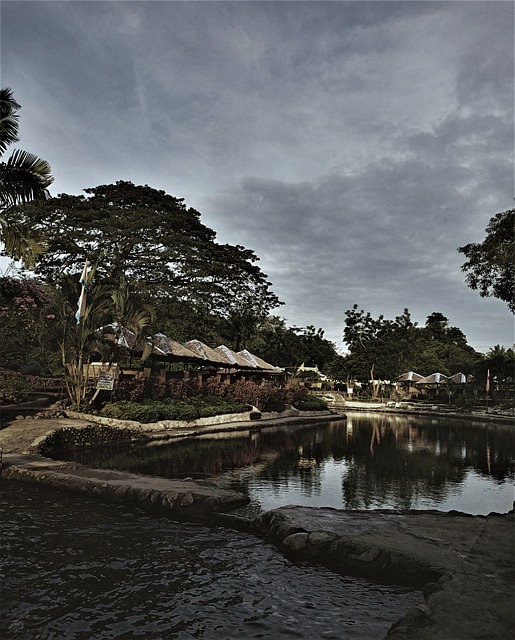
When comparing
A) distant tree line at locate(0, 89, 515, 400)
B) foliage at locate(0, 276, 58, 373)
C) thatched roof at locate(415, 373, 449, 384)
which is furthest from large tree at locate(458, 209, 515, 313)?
thatched roof at locate(415, 373, 449, 384)

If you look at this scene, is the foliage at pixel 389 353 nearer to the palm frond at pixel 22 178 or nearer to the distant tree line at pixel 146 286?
the distant tree line at pixel 146 286

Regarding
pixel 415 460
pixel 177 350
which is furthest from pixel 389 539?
pixel 177 350

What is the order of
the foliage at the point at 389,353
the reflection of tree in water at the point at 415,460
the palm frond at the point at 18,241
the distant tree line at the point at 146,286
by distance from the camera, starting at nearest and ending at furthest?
the reflection of tree in water at the point at 415,460
the palm frond at the point at 18,241
the distant tree line at the point at 146,286
the foliage at the point at 389,353

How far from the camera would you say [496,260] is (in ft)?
55.2

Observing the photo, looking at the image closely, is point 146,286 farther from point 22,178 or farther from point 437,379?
point 437,379

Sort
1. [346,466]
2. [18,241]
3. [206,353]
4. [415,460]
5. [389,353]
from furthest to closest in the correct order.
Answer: [389,353]
[206,353]
[415,460]
[346,466]
[18,241]

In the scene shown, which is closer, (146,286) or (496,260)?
(496,260)

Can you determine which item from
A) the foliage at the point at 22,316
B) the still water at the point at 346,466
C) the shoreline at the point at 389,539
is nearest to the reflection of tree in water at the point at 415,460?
the still water at the point at 346,466

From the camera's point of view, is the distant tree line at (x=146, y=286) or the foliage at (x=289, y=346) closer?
the distant tree line at (x=146, y=286)

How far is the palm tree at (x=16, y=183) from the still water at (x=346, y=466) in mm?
5576

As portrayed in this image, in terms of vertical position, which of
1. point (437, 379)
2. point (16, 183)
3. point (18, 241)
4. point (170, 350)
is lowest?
point (437, 379)

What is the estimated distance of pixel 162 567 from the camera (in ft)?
18.5

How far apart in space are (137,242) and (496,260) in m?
20.4

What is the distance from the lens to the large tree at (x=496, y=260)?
1639cm
